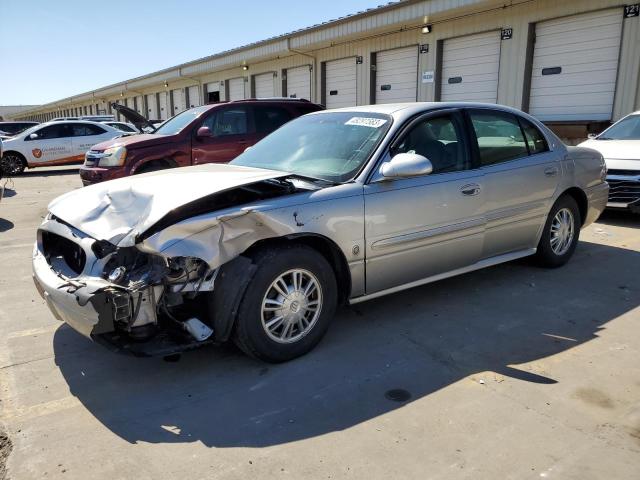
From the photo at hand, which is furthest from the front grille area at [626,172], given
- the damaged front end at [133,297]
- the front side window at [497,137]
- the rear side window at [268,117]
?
the damaged front end at [133,297]

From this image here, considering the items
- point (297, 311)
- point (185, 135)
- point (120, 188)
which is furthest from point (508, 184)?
point (185, 135)

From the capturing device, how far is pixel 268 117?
9.37 m

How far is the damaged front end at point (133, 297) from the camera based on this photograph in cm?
285

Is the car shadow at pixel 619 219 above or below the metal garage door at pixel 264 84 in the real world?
below

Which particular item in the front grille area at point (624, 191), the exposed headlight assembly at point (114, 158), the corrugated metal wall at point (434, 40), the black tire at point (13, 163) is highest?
the corrugated metal wall at point (434, 40)

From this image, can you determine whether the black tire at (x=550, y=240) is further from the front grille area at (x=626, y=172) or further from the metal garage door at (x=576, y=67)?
the metal garage door at (x=576, y=67)

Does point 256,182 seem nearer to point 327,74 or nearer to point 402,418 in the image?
point 402,418

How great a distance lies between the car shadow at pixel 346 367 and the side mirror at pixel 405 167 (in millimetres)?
1186

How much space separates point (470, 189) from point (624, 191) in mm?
4400

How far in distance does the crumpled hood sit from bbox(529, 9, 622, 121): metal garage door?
9855 millimetres

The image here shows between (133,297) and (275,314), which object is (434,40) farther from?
(133,297)

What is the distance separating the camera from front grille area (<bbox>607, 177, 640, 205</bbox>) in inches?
286

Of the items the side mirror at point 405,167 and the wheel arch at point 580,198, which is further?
the wheel arch at point 580,198

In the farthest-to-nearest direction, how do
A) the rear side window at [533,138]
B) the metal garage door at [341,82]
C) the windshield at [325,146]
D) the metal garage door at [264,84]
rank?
the metal garage door at [264,84] < the metal garage door at [341,82] < the rear side window at [533,138] < the windshield at [325,146]
